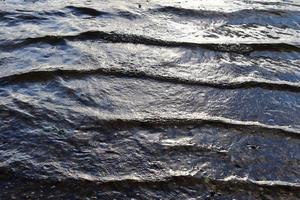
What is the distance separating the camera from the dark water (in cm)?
325

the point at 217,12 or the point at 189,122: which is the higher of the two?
the point at 217,12

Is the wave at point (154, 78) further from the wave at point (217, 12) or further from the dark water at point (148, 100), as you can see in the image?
the wave at point (217, 12)

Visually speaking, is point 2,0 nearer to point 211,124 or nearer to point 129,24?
point 129,24

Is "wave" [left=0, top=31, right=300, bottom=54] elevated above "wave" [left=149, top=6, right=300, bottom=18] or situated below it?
below

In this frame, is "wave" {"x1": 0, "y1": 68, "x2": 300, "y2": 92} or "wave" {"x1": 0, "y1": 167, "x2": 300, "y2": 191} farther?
"wave" {"x1": 0, "y1": 68, "x2": 300, "y2": 92}

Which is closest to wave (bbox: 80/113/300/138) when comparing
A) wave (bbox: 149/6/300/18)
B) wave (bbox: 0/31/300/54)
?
wave (bbox: 0/31/300/54)

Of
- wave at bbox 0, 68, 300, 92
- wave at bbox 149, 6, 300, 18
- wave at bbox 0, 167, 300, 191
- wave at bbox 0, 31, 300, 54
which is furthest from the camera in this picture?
wave at bbox 149, 6, 300, 18

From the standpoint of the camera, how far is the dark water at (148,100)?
325 centimetres

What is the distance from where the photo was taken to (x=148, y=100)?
4.34 meters

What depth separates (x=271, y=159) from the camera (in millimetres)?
3568

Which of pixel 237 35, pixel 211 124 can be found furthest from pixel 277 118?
pixel 237 35

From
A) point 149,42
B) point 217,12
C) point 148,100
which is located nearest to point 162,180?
point 148,100

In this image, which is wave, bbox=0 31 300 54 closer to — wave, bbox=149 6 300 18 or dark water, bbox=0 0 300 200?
dark water, bbox=0 0 300 200

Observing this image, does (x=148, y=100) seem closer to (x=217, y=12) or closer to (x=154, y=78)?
(x=154, y=78)
